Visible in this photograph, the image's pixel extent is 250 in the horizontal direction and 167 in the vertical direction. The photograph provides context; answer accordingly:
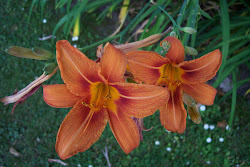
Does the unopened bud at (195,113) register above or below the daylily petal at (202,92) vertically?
below

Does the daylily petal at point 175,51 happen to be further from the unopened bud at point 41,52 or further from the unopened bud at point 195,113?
the unopened bud at point 41,52

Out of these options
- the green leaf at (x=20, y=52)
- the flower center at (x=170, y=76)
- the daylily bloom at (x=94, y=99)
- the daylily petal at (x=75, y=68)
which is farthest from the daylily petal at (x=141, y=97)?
the green leaf at (x=20, y=52)

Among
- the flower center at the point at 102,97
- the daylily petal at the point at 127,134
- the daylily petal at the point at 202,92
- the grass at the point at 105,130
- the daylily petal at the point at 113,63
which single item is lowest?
the grass at the point at 105,130

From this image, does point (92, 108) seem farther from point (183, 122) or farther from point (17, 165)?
point (17, 165)

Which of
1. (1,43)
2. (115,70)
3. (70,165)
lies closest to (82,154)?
(70,165)

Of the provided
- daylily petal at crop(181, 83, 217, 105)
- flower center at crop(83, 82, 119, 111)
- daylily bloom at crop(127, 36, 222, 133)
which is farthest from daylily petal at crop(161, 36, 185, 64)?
flower center at crop(83, 82, 119, 111)

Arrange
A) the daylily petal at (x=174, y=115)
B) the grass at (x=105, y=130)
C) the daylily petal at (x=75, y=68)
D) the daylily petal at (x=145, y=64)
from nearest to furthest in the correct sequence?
the daylily petal at (x=75, y=68)
the daylily petal at (x=145, y=64)
the daylily petal at (x=174, y=115)
the grass at (x=105, y=130)

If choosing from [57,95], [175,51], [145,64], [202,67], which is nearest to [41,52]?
[57,95]
